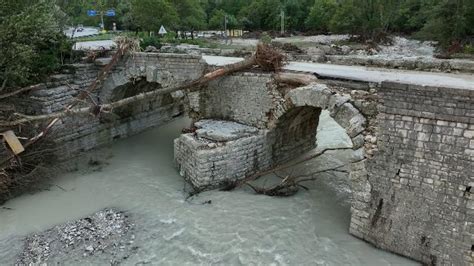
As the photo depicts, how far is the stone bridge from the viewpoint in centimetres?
680

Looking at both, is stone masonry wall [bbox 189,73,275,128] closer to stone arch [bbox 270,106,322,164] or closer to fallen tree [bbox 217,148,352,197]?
stone arch [bbox 270,106,322,164]

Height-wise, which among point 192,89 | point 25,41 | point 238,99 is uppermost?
point 25,41

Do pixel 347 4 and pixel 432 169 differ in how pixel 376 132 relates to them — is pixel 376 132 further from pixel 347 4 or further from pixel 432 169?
pixel 347 4

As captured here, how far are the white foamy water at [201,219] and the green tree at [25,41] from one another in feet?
10.3

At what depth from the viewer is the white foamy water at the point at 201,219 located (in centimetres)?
774

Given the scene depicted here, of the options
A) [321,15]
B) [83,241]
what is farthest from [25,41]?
[321,15]

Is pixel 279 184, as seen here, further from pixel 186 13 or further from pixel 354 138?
pixel 186 13

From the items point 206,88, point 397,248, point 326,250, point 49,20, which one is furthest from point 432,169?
point 49,20

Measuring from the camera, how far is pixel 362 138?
7.89 metres

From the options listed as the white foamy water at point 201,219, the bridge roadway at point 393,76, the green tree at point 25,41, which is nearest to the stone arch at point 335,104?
the bridge roadway at point 393,76

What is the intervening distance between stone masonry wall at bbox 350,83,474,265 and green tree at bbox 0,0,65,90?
29.9 feet

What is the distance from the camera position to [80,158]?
13180 millimetres

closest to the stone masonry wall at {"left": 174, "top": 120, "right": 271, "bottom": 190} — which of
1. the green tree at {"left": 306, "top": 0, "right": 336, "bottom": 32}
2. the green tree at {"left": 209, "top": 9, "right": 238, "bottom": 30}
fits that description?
the green tree at {"left": 306, "top": 0, "right": 336, "bottom": 32}

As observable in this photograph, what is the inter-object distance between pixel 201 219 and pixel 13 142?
5012mm
